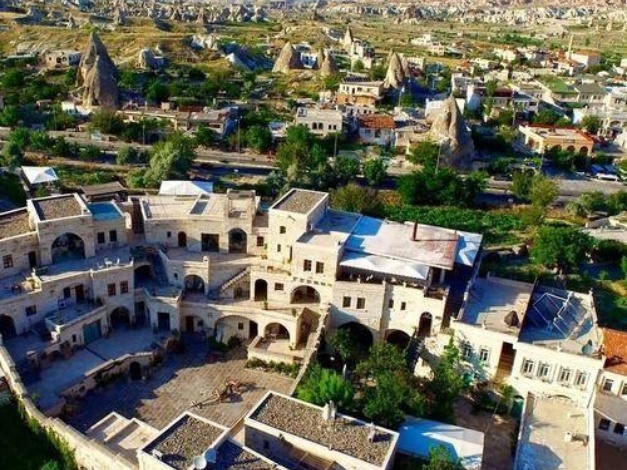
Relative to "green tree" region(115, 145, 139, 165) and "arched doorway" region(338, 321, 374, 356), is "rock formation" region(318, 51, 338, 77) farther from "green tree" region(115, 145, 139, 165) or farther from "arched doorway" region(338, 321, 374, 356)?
"arched doorway" region(338, 321, 374, 356)

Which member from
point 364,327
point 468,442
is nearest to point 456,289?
point 364,327

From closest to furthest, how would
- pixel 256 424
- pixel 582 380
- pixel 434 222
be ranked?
1. pixel 256 424
2. pixel 582 380
3. pixel 434 222

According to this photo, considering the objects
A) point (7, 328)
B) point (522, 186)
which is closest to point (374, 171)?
point (522, 186)

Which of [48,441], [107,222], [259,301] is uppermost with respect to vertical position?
[107,222]

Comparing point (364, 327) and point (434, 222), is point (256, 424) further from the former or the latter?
point (434, 222)

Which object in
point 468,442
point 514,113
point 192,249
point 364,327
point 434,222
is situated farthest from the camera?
point 514,113

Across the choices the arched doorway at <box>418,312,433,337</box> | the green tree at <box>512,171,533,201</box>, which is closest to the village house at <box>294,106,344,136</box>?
the green tree at <box>512,171,533,201</box>

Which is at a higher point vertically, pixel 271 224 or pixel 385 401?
pixel 271 224
